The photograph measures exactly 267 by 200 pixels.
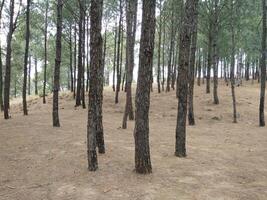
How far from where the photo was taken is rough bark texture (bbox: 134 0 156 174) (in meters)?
9.94

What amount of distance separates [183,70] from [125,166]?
388 cm

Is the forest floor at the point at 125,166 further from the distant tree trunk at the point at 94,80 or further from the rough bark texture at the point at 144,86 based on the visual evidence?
the distant tree trunk at the point at 94,80

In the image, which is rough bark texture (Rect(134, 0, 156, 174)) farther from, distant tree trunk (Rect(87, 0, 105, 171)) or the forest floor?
distant tree trunk (Rect(87, 0, 105, 171))

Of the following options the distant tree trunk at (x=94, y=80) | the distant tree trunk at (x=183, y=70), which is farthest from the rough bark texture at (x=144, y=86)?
the distant tree trunk at (x=183, y=70)

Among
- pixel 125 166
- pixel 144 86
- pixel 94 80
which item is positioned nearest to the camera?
pixel 144 86

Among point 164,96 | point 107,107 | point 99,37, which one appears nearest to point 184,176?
point 99,37

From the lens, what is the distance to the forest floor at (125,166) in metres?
8.94

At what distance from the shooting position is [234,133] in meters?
19.8

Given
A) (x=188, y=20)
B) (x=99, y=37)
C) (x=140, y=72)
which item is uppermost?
(x=188, y=20)

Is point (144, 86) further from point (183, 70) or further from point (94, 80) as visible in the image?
point (183, 70)

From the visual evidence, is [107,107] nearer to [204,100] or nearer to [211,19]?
[204,100]

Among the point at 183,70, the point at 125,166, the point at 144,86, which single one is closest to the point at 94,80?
the point at 144,86

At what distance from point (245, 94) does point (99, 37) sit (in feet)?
91.7

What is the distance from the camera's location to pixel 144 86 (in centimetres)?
1013
